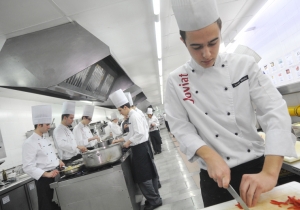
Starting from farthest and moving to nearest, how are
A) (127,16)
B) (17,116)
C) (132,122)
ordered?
(17,116), (132,122), (127,16)

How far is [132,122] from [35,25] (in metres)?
1.95

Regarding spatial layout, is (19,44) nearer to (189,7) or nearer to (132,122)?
(132,122)

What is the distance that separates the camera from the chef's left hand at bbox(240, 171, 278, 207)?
78 cm

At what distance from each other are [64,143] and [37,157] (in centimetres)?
95

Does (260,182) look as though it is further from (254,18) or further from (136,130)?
(254,18)

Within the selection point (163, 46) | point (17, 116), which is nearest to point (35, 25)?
point (163, 46)

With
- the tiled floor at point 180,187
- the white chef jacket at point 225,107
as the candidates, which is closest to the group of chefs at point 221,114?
the white chef jacket at point 225,107

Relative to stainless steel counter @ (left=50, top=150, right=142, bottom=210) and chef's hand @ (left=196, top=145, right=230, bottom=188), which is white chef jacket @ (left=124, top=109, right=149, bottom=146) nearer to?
stainless steel counter @ (left=50, top=150, right=142, bottom=210)

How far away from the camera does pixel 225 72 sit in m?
1.04

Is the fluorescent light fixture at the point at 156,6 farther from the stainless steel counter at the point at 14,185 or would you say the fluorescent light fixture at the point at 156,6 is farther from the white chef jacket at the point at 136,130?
the stainless steel counter at the point at 14,185

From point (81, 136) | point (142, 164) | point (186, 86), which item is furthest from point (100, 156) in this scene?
point (81, 136)

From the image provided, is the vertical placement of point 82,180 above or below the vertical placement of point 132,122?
below

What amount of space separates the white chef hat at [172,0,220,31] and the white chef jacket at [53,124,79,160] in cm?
381

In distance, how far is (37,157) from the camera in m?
3.18
